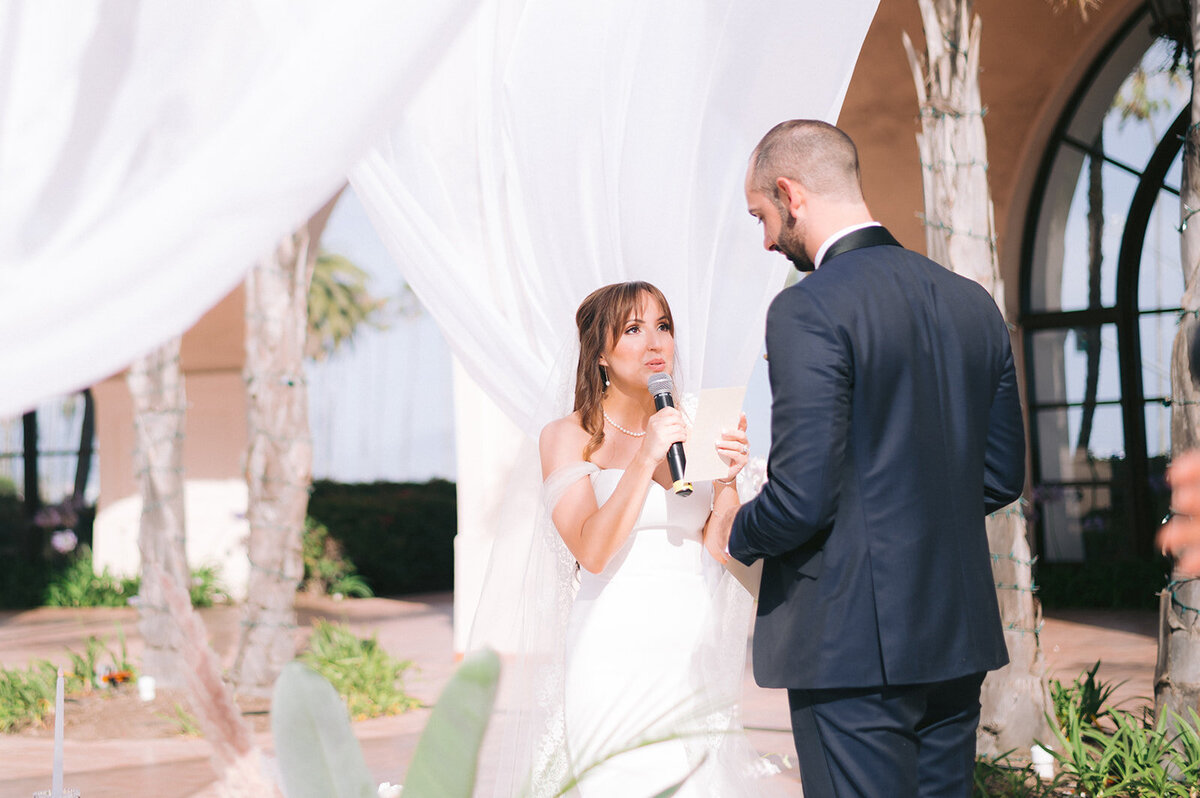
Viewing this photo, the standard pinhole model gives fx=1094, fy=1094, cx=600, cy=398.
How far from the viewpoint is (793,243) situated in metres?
2.21

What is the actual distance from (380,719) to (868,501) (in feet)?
17.0

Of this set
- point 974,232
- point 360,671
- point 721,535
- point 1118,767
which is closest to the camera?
point 721,535

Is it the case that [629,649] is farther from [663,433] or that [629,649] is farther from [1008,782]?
[1008,782]

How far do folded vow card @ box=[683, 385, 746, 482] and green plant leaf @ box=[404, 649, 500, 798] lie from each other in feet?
4.70

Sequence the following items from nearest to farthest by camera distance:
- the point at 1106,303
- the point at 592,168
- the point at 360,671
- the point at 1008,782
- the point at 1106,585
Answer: the point at 592,168
the point at 1008,782
the point at 360,671
the point at 1106,585
the point at 1106,303

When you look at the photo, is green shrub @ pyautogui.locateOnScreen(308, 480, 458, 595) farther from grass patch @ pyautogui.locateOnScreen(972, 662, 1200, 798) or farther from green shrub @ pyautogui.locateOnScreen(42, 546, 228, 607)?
grass patch @ pyautogui.locateOnScreen(972, 662, 1200, 798)

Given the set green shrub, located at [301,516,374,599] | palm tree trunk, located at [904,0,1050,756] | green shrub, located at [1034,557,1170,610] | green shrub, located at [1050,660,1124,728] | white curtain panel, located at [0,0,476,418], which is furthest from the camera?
green shrub, located at [301,516,374,599]

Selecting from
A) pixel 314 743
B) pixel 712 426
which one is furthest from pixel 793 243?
pixel 314 743

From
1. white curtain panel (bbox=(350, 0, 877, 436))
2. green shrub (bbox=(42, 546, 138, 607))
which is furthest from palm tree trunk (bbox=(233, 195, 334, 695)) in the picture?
green shrub (bbox=(42, 546, 138, 607))

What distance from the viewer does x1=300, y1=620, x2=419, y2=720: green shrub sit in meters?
6.73

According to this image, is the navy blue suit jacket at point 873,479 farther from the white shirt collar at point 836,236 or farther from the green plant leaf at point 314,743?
the green plant leaf at point 314,743

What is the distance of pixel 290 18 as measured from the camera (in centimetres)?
216

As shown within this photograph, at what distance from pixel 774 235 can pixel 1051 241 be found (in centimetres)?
900

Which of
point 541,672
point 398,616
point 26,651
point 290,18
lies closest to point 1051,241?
point 398,616
